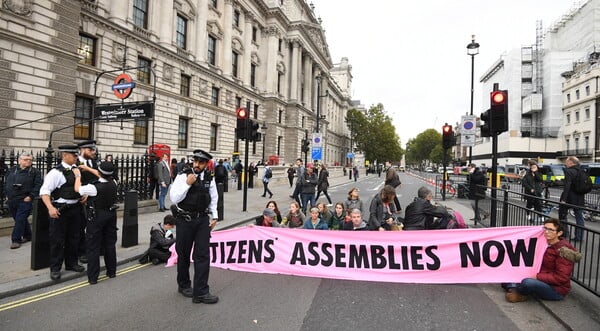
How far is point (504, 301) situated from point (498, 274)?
17.8 inches

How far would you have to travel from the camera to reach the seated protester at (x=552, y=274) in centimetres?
412

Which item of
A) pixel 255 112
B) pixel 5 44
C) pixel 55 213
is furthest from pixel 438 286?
pixel 255 112

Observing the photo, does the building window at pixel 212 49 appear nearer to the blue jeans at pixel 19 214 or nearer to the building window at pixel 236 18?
the building window at pixel 236 18

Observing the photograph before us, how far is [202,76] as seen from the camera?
94.6ft

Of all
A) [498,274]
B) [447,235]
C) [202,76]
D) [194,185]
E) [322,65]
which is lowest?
[498,274]

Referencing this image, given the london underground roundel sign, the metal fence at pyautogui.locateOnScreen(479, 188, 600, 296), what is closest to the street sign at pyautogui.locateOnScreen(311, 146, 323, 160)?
the london underground roundel sign

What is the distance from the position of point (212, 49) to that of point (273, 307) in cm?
3126

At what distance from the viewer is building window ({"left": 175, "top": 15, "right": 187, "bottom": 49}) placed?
26594mm

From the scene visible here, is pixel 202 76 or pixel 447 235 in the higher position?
pixel 202 76

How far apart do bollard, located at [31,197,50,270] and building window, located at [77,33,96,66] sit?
16248mm

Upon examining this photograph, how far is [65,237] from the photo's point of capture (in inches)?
201

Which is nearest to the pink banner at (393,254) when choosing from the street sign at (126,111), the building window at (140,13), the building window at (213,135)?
the street sign at (126,111)

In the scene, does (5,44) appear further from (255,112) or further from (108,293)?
(255,112)

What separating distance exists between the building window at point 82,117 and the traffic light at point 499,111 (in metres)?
18.7
